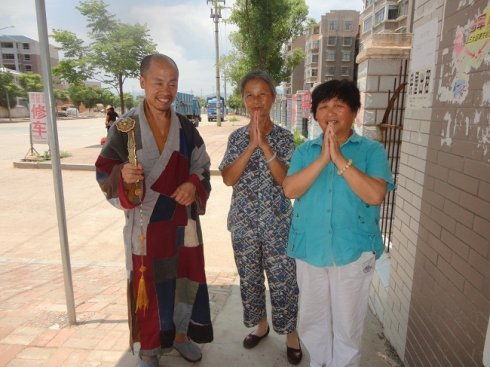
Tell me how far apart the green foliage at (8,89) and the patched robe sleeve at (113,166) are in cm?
4218

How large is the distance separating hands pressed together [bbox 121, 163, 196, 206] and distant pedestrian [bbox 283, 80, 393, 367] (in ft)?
1.93

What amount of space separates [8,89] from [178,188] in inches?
1687

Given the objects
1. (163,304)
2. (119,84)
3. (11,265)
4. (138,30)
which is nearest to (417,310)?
(163,304)

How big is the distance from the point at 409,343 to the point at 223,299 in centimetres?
157

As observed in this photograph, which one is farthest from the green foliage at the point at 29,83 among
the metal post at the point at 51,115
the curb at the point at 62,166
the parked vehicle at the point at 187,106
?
the metal post at the point at 51,115

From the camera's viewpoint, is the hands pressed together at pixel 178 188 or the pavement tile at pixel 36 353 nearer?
the hands pressed together at pixel 178 188

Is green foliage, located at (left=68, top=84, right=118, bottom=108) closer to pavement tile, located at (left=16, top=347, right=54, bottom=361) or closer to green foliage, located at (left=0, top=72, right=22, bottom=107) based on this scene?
green foliage, located at (left=0, top=72, right=22, bottom=107)

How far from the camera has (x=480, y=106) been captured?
1566 millimetres

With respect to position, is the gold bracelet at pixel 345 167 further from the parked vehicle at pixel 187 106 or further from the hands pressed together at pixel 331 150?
the parked vehicle at pixel 187 106

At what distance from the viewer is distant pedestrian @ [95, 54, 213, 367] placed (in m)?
2.13

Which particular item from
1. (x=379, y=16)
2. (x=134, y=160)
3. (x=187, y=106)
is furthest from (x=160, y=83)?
(x=379, y=16)

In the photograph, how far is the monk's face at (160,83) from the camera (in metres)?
2.12

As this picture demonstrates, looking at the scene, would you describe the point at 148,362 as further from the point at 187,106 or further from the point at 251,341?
the point at 187,106

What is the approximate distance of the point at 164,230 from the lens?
2254 millimetres
